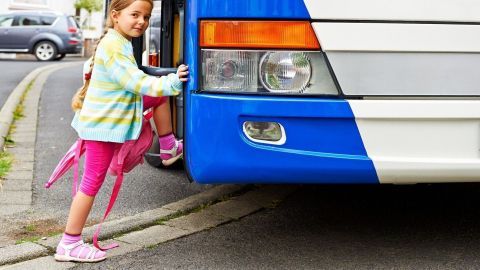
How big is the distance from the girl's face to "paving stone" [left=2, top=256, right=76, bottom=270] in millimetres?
1049

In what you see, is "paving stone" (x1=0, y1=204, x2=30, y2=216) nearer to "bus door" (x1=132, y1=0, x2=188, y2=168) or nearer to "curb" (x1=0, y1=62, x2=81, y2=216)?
"curb" (x1=0, y1=62, x2=81, y2=216)

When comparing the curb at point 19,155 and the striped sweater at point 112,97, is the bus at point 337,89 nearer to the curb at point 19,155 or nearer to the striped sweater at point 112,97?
the striped sweater at point 112,97

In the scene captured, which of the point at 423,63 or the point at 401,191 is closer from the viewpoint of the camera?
the point at 423,63

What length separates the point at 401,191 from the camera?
4.98 m

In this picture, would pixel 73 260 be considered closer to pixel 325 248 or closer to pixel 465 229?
pixel 325 248

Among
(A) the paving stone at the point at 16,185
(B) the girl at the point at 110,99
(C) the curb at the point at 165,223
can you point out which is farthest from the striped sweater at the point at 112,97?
(A) the paving stone at the point at 16,185

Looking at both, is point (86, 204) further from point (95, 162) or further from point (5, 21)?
point (5, 21)

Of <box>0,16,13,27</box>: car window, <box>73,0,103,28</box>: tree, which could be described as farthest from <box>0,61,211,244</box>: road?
<box>73,0,103,28</box>: tree

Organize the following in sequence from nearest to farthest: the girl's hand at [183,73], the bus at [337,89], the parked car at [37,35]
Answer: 1. the bus at [337,89]
2. the girl's hand at [183,73]
3. the parked car at [37,35]

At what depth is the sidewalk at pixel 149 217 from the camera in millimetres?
3559

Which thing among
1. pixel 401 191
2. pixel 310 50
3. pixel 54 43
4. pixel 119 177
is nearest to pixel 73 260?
pixel 119 177

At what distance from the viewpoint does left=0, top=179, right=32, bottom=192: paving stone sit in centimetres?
486

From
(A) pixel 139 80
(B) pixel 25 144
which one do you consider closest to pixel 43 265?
(A) pixel 139 80

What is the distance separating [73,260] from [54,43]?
874 inches
